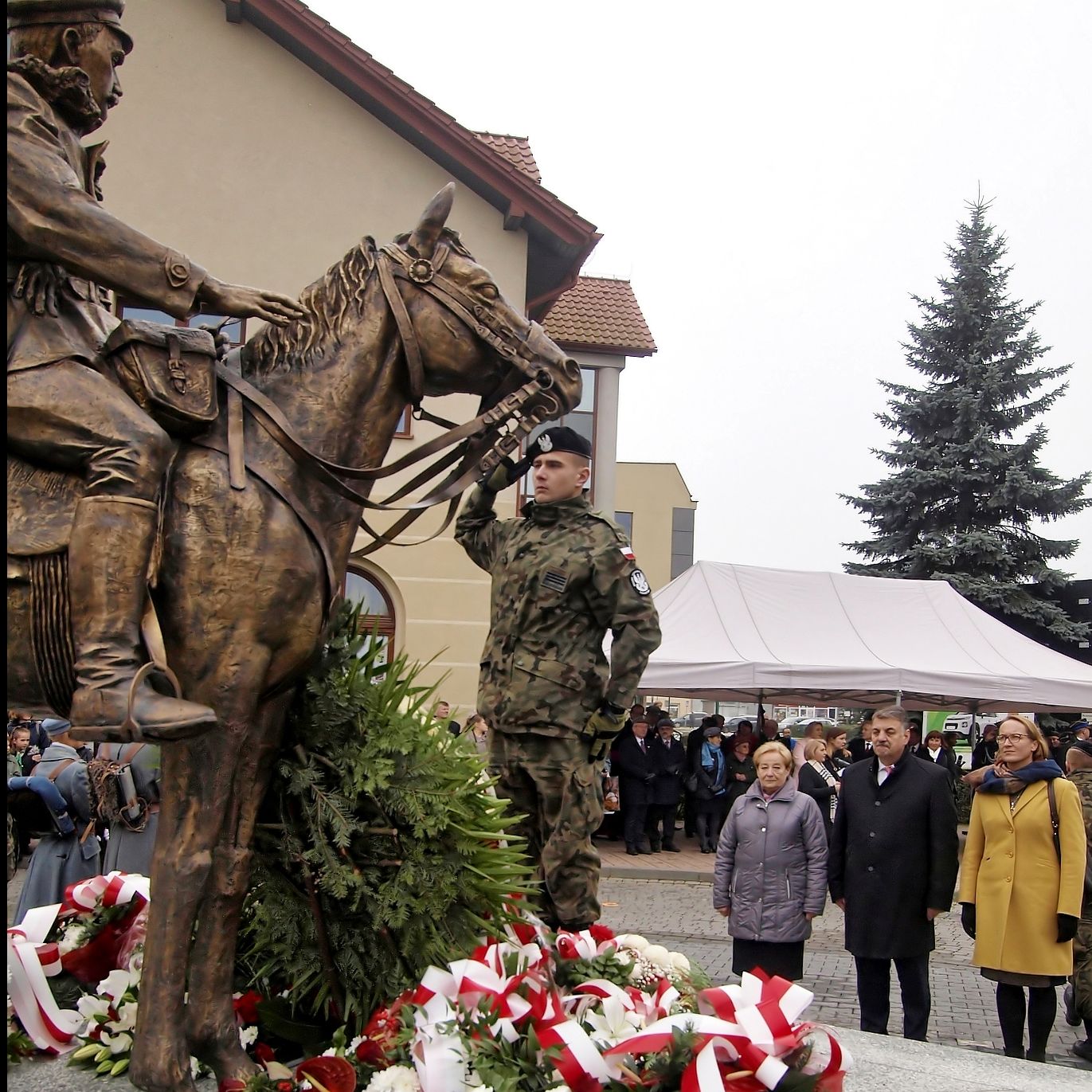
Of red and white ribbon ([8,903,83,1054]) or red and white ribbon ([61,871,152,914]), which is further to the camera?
red and white ribbon ([61,871,152,914])

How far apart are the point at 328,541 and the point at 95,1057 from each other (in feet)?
5.59

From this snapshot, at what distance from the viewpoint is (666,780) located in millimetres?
15180

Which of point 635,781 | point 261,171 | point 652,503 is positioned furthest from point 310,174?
point 652,503

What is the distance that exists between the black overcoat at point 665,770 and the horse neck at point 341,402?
11903 mm

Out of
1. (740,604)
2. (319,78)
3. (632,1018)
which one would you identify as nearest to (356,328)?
(632,1018)

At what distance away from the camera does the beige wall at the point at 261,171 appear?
606 inches

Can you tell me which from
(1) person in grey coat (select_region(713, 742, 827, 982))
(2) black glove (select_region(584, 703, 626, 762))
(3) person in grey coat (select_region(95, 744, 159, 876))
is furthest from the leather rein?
(3) person in grey coat (select_region(95, 744, 159, 876))

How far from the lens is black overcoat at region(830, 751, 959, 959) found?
604 cm

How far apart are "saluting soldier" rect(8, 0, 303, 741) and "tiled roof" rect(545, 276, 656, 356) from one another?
16.5 metres

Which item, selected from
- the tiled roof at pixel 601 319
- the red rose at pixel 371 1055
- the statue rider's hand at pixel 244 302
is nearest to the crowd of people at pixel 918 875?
the red rose at pixel 371 1055

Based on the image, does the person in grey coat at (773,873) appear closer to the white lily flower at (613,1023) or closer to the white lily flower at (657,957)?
the white lily flower at (657,957)

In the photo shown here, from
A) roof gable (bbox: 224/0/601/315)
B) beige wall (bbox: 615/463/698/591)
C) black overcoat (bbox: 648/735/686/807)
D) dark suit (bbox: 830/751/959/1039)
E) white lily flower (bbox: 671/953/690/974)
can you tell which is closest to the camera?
white lily flower (bbox: 671/953/690/974)

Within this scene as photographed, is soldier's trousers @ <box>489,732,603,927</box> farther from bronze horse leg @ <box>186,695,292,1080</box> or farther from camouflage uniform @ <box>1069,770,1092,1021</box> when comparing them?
camouflage uniform @ <box>1069,770,1092,1021</box>

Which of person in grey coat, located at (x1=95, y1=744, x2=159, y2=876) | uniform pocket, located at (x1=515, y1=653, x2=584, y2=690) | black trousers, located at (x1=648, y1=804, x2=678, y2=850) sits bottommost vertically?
black trousers, located at (x1=648, y1=804, x2=678, y2=850)
